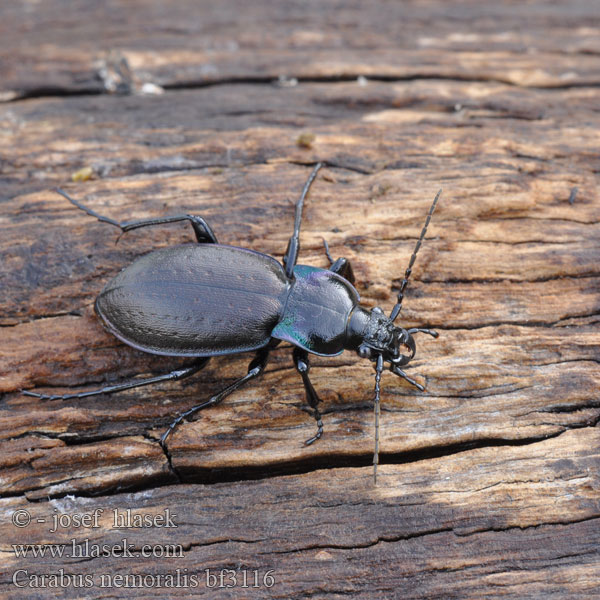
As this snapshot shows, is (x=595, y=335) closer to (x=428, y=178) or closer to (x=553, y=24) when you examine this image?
(x=428, y=178)

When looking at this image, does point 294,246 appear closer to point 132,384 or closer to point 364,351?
point 364,351

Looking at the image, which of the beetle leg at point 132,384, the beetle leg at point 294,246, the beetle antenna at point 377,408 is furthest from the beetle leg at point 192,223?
the beetle antenna at point 377,408

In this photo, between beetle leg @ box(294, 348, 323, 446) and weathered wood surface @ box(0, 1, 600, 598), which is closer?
weathered wood surface @ box(0, 1, 600, 598)

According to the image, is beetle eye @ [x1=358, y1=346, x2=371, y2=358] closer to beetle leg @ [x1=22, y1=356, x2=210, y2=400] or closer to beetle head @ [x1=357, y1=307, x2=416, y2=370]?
beetle head @ [x1=357, y1=307, x2=416, y2=370]

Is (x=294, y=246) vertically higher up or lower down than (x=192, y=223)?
lower down

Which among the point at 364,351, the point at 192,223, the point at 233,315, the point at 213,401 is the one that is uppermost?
the point at 192,223

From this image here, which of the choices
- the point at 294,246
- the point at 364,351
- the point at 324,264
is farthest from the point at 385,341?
the point at 294,246

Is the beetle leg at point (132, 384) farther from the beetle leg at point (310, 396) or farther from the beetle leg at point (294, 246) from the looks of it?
the beetle leg at point (294, 246)

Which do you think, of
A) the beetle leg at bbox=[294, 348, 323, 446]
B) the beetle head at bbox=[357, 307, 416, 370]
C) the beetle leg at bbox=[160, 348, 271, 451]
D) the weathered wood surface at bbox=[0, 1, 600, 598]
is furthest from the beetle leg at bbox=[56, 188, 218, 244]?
the beetle head at bbox=[357, 307, 416, 370]
